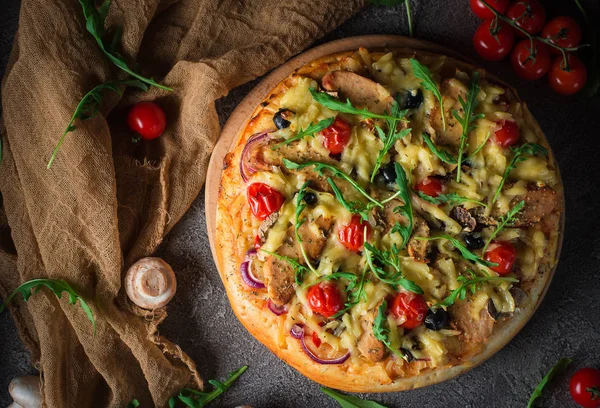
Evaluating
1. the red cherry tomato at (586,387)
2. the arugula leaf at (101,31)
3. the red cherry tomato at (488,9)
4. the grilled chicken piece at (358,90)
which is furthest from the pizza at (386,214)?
the red cherry tomato at (586,387)

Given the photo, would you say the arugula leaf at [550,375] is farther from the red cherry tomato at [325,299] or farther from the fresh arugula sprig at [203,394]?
the fresh arugula sprig at [203,394]

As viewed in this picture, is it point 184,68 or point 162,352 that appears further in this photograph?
point 162,352

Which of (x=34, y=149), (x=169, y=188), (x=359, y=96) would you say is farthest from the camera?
(x=169, y=188)

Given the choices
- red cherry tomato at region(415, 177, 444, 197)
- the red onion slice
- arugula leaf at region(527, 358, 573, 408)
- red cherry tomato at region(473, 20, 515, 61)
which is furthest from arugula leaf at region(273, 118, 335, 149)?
arugula leaf at region(527, 358, 573, 408)

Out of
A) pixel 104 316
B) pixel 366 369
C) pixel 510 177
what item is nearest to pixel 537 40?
pixel 510 177

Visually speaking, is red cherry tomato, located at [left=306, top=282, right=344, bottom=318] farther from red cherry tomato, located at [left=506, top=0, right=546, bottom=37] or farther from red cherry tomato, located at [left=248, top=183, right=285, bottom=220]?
red cherry tomato, located at [left=506, top=0, right=546, bottom=37]

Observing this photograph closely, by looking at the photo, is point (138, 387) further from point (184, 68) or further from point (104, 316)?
point (184, 68)
